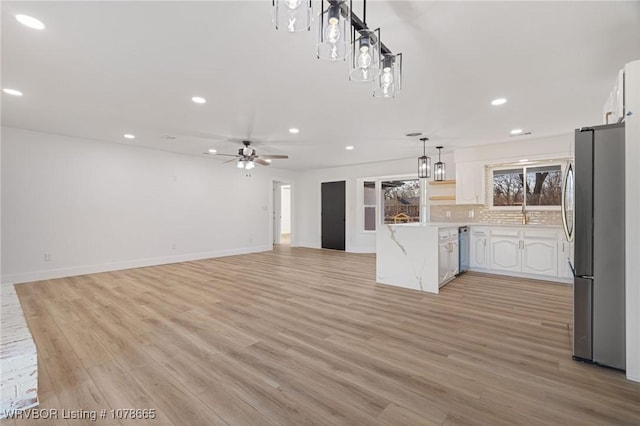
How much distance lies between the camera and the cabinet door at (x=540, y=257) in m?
4.73

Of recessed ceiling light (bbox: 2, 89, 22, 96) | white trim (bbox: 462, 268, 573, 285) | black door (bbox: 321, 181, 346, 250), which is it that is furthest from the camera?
black door (bbox: 321, 181, 346, 250)

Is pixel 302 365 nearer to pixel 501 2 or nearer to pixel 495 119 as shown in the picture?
pixel 501 2

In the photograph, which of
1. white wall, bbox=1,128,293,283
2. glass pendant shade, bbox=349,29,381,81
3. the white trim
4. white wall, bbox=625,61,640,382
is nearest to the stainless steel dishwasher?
the white trim

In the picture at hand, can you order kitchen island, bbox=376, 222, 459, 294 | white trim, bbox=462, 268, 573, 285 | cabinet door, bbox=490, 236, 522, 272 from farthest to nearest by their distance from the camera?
cabinet door, bbox=490, 236, 522, 272 < white trim, bbox=462, 268, 573, 285 < kitchen island, bbox=376, 222, 459, 294

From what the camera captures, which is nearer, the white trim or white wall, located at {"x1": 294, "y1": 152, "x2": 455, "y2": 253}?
the white trim

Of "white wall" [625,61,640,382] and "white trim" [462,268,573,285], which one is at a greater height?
"white wall" [625,61,640,382]

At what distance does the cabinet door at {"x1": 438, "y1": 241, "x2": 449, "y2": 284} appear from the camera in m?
4.19

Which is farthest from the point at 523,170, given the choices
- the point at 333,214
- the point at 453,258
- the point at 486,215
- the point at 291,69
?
the point at 291,69

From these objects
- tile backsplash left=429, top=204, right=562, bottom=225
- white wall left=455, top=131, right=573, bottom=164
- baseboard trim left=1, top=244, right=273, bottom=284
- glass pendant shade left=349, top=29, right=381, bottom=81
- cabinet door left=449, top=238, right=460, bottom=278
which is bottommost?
baseboard trim left=1, top=244, right=273, bottom=284

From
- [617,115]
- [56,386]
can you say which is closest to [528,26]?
[617,115]

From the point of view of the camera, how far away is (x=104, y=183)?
18.4 ft

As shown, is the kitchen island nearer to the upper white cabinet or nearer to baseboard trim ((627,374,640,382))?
the upper white cabinet

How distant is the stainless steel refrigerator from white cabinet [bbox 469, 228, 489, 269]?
332cm

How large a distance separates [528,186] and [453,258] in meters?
2.38
